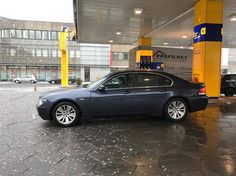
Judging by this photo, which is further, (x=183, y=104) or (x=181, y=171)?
(x=183, y=104)

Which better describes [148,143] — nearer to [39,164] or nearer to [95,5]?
[39,164]

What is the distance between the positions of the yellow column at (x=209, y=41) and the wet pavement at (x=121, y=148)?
2500 millimetres

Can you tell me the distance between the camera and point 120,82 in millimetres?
5492

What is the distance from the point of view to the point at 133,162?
10.6 ft

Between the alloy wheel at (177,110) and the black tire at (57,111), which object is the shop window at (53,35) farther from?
the alloy wheel at (177,110)

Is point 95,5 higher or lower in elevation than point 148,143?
higher

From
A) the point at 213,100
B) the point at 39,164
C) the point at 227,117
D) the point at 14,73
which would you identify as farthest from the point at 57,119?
the point at 14,73

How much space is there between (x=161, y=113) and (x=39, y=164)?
3543mm

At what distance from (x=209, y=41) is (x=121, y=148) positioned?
6056 millimetres

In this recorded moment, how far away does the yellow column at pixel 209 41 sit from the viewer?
302 inches

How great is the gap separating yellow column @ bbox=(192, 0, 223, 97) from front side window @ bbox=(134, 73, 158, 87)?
10.3 feet

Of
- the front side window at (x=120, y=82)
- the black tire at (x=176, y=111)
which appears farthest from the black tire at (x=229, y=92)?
the front side window at (x=120, y=82)

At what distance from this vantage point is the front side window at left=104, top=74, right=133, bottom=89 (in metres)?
5.41

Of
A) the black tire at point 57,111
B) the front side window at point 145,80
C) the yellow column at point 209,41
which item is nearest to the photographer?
the black tire at point 57,111
